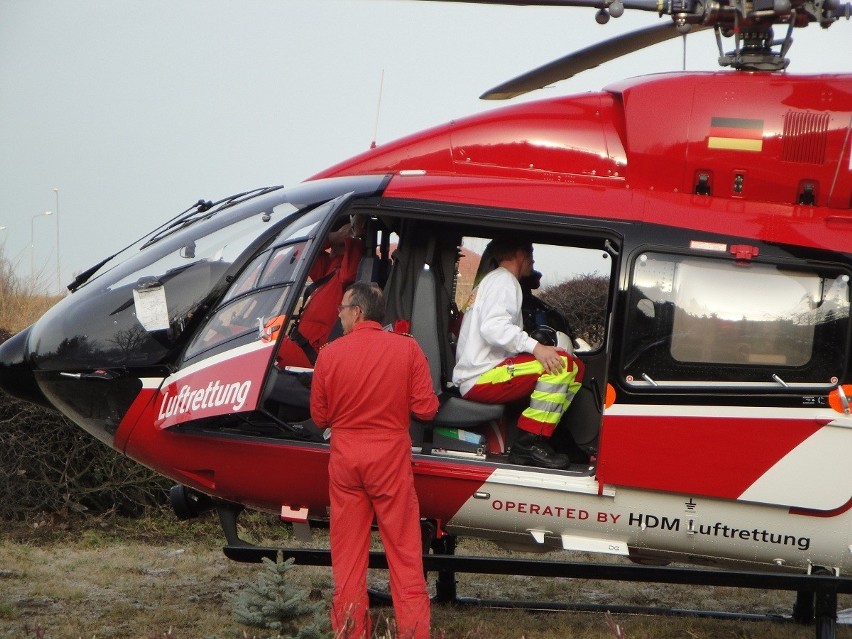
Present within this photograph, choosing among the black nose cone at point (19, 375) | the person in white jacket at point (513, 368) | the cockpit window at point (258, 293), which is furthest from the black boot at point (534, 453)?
the black nose cone at point (19, 375)

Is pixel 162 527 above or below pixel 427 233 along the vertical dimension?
below

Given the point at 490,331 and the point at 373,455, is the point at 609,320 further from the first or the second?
the point at 373,455

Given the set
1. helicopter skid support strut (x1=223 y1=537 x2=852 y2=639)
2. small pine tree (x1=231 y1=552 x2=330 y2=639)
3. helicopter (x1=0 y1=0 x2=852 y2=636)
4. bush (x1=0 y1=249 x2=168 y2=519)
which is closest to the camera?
small pine tree (x1=231 y1=552 x2=330 y2=639)

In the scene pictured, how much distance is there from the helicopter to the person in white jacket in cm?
13

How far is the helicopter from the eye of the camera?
5117mm

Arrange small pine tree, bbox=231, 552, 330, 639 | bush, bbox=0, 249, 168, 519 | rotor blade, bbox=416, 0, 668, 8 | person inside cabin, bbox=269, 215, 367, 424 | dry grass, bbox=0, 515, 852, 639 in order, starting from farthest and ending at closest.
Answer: bush, bbox=0, 249, 168, 519
dry grass, bbox=0, 515, 852, 639
person inside cabin, bbox=269, 215, 367, 424
rotor blade, bbox=416, 0, 668, 8
small pine tree, bbox=231, 552, 330, 639

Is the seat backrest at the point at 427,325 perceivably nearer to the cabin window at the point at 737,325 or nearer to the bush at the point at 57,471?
the cabin window at the point at 737,325

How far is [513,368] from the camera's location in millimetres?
5500

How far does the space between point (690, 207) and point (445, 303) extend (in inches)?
56.4

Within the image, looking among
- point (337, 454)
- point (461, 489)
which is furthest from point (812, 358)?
point (337, 454)

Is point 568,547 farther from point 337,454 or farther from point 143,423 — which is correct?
point 143,423

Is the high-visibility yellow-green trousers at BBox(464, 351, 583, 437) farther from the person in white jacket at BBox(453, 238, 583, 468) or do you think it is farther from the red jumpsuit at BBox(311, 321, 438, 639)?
the red jumpsuit at BBox(311, 321, 438, 639)

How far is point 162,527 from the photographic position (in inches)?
332

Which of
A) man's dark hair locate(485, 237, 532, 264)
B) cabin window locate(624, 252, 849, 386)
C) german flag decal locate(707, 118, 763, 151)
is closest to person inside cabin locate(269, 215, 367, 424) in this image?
man's dark hair locate(485, 237, 532, 264)
